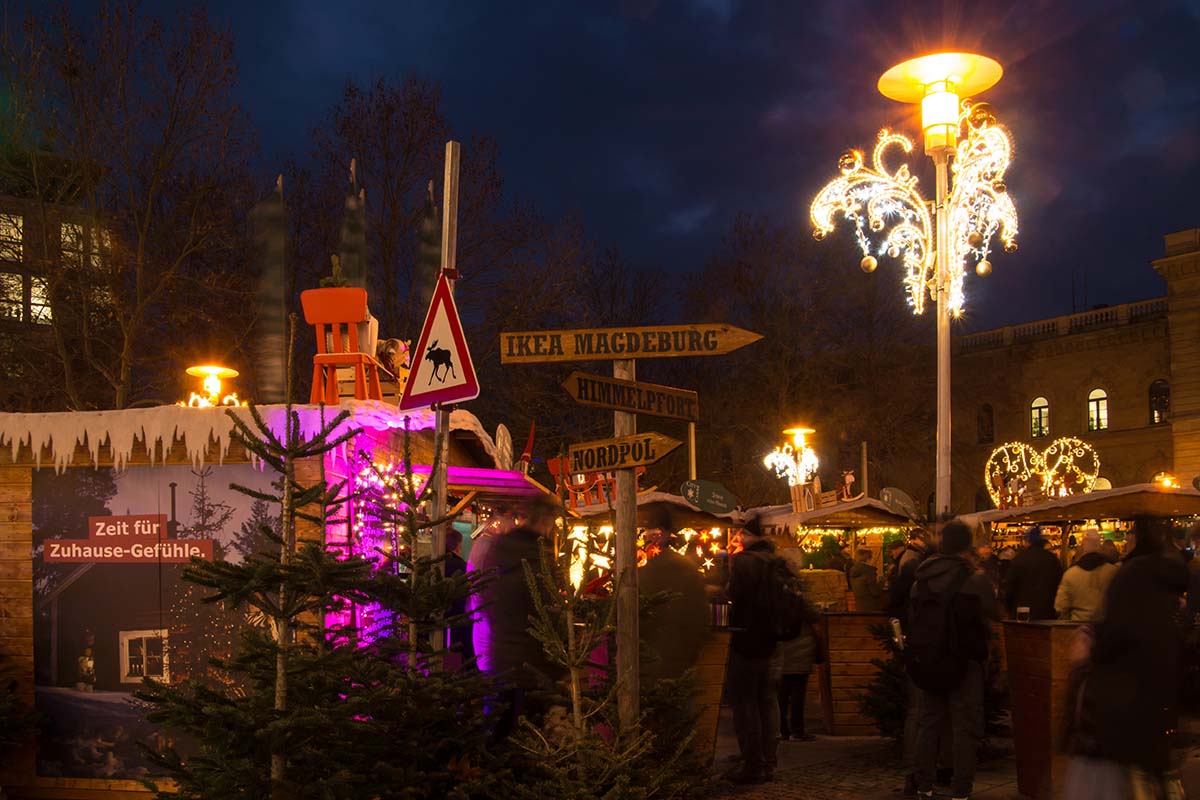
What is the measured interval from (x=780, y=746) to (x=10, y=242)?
59.6 ft

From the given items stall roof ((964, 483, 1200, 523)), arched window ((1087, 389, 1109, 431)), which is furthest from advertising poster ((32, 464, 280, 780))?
arched window ((1087, 389, 1109, 431))

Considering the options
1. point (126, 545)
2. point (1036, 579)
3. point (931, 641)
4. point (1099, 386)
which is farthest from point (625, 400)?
point (1099, 386)

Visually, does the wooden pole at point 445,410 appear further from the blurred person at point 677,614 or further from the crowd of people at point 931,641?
the blurred person at point 677,614

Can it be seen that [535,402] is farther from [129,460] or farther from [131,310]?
[129,460]

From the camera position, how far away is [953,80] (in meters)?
11.9

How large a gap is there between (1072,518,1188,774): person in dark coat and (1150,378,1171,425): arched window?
164ft

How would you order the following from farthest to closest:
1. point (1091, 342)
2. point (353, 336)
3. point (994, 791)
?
point (1091, 342) < point (353, 336) < point (994, 791)

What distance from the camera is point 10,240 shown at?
2144 cm

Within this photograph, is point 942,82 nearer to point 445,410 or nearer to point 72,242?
point 445,410

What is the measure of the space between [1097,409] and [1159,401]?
2823 millimetres

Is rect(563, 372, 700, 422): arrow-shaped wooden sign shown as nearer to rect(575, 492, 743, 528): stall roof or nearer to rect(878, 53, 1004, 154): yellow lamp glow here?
rect(878, 53, 1004, 154): yellow lamp glow

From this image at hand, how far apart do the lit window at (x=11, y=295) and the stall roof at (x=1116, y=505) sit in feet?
60.4

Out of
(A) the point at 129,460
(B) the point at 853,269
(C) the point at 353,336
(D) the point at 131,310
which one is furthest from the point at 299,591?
(B) the point at 853,269

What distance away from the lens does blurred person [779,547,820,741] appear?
33.5 feet
